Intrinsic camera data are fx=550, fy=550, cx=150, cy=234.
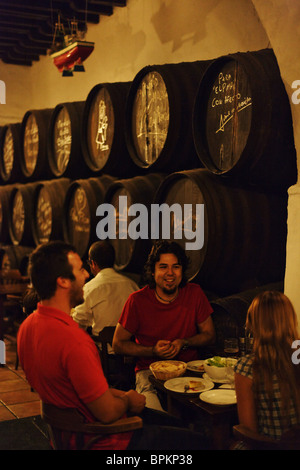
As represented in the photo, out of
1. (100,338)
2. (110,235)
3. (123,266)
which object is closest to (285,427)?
(100,338)

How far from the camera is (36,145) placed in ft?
20.9

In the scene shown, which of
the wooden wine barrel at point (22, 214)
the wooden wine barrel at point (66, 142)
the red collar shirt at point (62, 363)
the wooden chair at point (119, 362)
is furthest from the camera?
the wooden wine barrel at point (22, 214)

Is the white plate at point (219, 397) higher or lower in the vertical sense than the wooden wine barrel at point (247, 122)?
lower

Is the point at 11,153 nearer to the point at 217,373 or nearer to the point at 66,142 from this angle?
the point at 66,142

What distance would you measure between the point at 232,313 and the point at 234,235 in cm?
51

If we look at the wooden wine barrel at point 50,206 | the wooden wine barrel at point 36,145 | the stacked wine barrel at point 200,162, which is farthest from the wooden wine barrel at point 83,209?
the wooden wine barrel at point 36,145

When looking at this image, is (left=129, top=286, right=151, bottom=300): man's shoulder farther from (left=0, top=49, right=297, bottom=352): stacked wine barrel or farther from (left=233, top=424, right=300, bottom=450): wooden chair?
(left=233, top=424, right=300, bottom=450): wooden chair

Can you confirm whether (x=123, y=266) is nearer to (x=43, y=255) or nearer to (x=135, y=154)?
(x=135, y=154)

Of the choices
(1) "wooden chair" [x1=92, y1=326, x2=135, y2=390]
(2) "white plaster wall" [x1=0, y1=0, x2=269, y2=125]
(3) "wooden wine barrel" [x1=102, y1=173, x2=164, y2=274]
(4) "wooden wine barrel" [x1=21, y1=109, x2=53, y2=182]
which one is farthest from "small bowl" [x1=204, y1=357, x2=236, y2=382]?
(4) "wooden wine barrel" [x1=21, y1=109, x2=53, y2=182]

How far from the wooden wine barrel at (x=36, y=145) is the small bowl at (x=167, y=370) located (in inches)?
158

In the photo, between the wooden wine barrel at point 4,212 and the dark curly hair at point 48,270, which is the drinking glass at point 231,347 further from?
the wooden wine barrel at point 4,212

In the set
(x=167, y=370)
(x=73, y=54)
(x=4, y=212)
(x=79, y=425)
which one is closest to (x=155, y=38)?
(x=73, y=54)

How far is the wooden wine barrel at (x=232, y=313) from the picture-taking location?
3.26 m

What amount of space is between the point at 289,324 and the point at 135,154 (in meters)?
2.54
